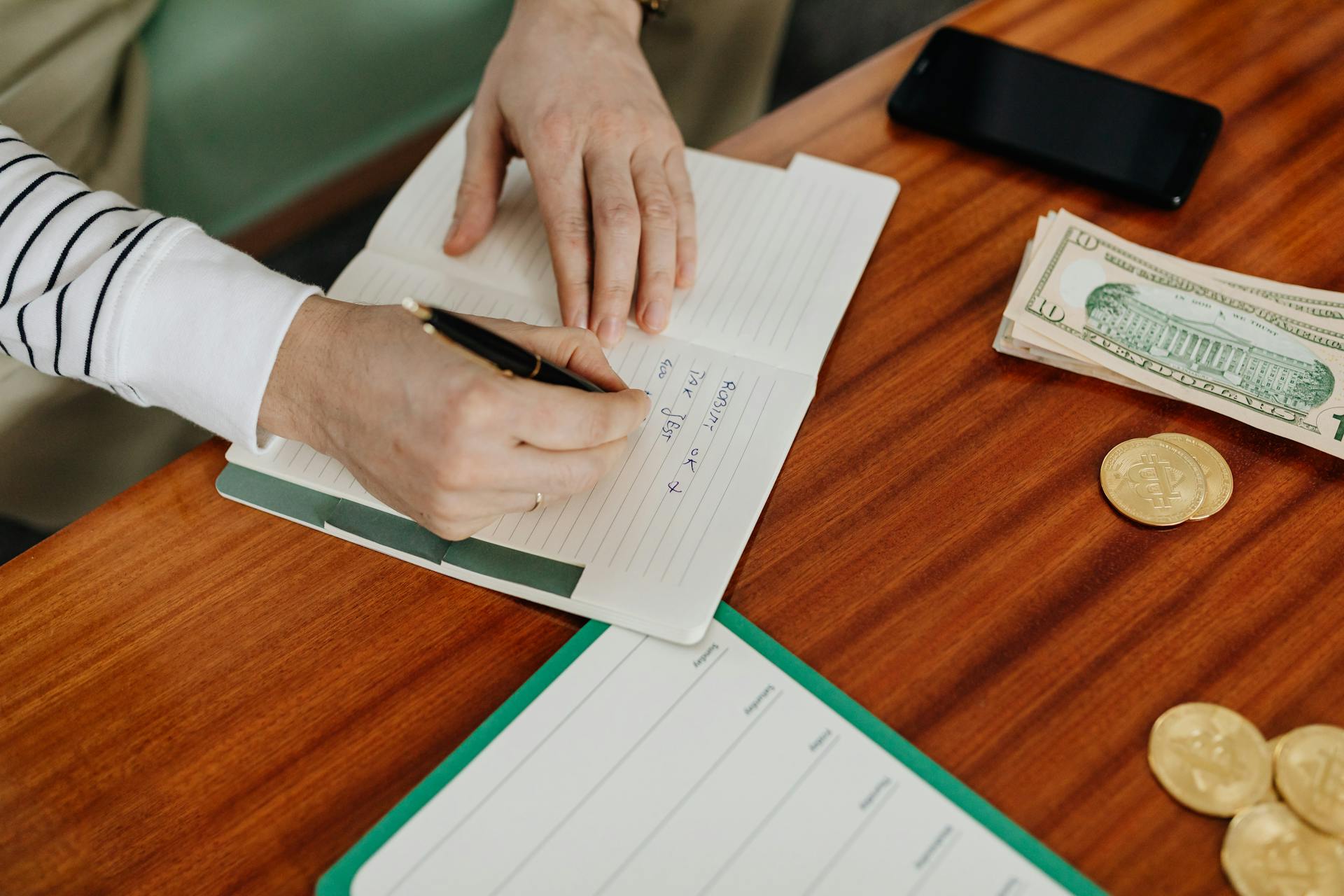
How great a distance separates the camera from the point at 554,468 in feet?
1.85

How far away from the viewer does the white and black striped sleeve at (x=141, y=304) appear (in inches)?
23.8

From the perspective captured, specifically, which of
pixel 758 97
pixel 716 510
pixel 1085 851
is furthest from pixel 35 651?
pixel 758 97

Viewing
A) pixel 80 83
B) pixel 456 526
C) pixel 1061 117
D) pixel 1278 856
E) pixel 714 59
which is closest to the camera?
pixel 1278 856

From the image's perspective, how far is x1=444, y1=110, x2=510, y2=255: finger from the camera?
76 cm

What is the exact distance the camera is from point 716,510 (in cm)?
60

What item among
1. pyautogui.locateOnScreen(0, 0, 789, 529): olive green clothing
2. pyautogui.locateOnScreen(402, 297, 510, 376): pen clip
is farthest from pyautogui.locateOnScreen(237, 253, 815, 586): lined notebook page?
pyautogui.locateOnScreen(0, 0, 789, 529): olive green clothing

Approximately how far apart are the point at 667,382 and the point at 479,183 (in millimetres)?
268

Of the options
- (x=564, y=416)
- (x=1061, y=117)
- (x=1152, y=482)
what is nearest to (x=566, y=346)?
(x=564, y=416)

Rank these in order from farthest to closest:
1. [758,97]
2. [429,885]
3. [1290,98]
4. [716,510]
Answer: [758,97] < [1290,98] < [716,510] < [429,885]

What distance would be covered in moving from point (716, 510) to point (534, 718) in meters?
0.18

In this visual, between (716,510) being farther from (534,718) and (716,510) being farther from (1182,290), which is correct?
(1182,290)

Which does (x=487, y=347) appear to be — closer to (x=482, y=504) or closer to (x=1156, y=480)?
(x=482, y=504)

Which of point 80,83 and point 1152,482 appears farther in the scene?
point 80,83

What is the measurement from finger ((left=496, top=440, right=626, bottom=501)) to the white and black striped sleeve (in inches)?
7.4
